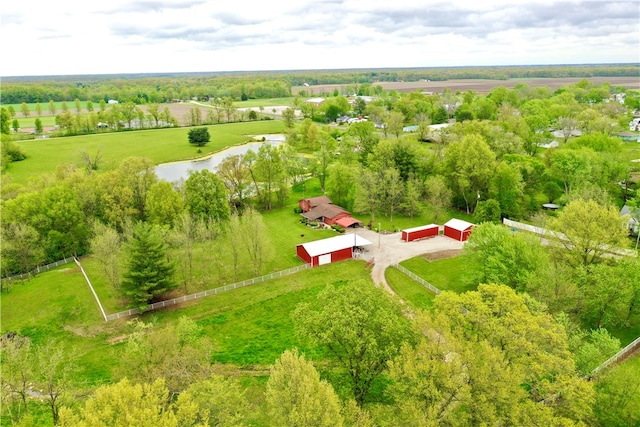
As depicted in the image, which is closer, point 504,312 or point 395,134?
point 504,312

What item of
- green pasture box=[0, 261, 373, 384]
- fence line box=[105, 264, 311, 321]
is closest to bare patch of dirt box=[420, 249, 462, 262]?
green pasture box=[0, 261, 373, 384]

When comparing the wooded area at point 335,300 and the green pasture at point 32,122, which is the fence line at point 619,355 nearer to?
the wooded area at point 335,300

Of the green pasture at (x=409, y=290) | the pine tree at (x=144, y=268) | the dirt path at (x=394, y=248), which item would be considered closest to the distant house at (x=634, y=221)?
the dirt path at (x=394, y=248)

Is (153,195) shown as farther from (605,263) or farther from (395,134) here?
(395,134)

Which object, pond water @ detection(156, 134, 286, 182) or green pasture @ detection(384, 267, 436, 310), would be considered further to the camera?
pond water @ detection(156, 134, 286, 182)

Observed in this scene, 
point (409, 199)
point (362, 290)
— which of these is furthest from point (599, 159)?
point (362, 290)

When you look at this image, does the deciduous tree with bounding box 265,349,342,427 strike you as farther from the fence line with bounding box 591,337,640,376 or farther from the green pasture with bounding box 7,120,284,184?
the green pasture with bounding box 7,120,284,184
